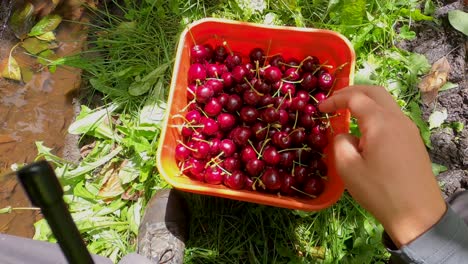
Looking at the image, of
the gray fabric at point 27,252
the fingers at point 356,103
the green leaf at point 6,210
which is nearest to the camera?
the fingers at point 356,103

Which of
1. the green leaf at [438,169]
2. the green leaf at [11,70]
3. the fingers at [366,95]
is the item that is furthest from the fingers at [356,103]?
the green leaf at [11,70]

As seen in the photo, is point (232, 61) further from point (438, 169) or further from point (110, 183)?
point (438, 169)

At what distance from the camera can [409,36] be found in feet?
6.33

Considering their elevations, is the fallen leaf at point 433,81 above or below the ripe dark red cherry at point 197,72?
below

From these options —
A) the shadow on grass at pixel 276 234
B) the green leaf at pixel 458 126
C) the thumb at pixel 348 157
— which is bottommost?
the shadow on grass at pixel 276 234

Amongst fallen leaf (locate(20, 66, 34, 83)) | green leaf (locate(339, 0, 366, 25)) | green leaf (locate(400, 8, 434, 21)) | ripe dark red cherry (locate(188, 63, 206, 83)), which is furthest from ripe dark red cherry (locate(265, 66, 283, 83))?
fallen leaf (locate(20, 66, 34, 83))

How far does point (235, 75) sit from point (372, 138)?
67 cm

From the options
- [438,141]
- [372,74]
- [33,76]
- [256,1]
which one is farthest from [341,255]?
[33,76]

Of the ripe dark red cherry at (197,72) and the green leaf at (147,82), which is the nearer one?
the ripe dark red cherry at (197,72)

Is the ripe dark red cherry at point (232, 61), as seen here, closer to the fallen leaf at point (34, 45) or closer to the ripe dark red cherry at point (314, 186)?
the ripe dark red cherry at point (314, 186)

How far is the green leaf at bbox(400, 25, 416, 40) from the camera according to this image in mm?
1930

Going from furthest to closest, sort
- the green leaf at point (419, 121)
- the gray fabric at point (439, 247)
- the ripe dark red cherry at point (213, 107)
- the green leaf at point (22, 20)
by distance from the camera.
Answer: the green leaf at point (22, 20) < the green leaf at point (419, 121) < the ripe dark red cherry at point (213, 107) < the gray fabric at point (439, 247)

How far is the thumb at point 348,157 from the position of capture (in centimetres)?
112

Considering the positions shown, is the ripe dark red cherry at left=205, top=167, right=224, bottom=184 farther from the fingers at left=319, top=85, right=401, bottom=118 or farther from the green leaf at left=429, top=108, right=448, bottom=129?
the green leaf at left=429, top=108, right=448, bottom=129
